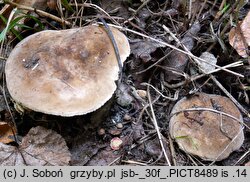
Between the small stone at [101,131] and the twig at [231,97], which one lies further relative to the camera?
the twig at [231,97]

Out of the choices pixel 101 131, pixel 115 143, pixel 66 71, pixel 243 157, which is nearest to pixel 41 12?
pixel 66 71

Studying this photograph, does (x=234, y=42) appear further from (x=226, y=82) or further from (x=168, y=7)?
(x=168, y=7)

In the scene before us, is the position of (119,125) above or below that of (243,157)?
above

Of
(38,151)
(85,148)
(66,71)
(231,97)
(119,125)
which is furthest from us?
(231,97)

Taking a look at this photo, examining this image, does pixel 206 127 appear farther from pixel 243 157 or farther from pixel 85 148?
pixel 85 148

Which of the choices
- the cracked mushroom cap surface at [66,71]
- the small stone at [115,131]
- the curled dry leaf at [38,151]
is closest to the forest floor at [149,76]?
the small stone at [115,131]

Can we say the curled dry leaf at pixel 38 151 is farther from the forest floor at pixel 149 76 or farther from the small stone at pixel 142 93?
the small stone at pixel 142 93

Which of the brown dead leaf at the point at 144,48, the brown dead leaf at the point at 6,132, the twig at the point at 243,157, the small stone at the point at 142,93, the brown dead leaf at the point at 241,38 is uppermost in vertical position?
the brown dead leaf at the point at 241,38
